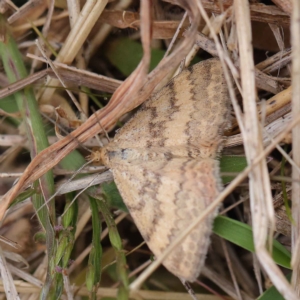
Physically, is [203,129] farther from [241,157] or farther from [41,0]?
[41,0]

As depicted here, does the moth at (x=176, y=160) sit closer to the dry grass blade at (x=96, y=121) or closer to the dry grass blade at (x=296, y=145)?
the dry grass blade at (x=96, y=121)

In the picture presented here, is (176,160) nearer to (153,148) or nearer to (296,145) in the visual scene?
(153,148)

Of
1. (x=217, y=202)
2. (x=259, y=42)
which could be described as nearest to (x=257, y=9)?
(x=259, y=42)

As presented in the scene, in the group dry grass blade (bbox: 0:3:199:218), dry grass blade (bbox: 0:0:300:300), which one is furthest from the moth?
dry grass blade (bbox: 0:3:199:218)

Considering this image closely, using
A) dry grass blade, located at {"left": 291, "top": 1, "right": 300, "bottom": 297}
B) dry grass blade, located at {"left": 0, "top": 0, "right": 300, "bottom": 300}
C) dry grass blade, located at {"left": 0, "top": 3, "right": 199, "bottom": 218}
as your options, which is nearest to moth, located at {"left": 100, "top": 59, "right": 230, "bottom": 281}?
dry grass blade, located at {"left": 0, "top": 0, "right": 300, "bottom": 300}

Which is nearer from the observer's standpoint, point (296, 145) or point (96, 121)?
point (296, 145)

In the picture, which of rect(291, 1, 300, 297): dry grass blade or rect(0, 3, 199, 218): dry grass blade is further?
rect(0, 3, 199, 218): dry grass blade

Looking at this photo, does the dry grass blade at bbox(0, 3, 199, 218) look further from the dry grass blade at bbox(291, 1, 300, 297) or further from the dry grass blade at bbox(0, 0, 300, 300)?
the dry grass blade at bbox(291, 1, 300, 297)

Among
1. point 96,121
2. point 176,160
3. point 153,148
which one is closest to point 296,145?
point 176,160
